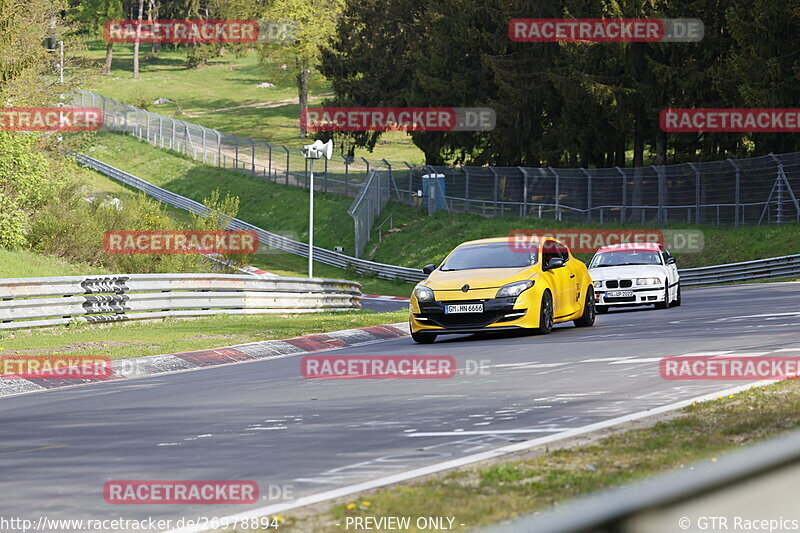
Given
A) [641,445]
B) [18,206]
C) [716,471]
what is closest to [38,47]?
[18,206]

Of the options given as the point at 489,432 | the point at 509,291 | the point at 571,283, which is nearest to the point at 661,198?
the point at 571,283

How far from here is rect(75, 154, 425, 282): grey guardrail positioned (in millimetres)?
51125

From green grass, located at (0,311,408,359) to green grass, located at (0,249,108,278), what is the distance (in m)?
7.14

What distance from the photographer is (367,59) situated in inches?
2616

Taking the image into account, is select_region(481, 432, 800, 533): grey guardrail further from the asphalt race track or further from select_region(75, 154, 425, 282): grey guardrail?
select_region(75, 154, 425, 282): grey guardrail

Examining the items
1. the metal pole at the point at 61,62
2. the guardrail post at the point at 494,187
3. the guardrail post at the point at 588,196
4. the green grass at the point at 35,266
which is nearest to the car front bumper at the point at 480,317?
the green grass at the point at 35,266

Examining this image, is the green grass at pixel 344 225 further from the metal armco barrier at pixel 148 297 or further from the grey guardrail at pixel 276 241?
the metal armco barrier at pixel 148 297

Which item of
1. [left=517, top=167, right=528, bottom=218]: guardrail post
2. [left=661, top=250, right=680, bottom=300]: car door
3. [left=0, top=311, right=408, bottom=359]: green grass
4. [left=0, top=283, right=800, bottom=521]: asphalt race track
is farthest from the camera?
[left=517, top=167, right=528, bottom=218]: guardrail post

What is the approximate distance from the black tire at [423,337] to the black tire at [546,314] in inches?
65.8

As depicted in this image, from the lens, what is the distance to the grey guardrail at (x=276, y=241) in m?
51.1

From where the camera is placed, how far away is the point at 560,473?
6.41m

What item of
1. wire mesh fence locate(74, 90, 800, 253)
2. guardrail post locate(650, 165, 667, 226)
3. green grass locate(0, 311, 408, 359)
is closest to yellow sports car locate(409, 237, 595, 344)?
green grass locate(0, 311, 408, 359)

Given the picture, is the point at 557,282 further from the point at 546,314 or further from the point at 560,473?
the point at 560,473

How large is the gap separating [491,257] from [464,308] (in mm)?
1766
